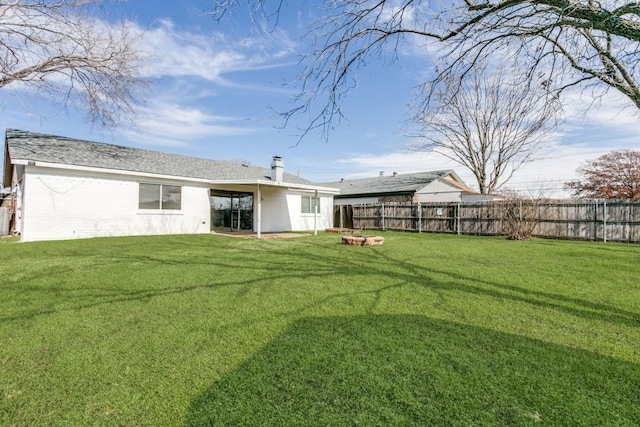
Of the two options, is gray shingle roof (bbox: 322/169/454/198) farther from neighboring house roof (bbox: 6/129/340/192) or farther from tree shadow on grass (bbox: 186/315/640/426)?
tree shadow on grass (bbox: 186/315/640/426)

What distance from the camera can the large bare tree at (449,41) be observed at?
3.69 metres

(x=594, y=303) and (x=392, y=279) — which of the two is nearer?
(x=594, y=303)

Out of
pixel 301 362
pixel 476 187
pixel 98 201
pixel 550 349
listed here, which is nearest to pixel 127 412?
pixel 301 362

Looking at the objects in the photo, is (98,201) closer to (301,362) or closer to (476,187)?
(301,362)

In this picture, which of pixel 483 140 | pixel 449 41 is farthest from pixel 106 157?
pixel 483 140

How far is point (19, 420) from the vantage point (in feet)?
6.09

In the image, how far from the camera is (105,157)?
41.8ft

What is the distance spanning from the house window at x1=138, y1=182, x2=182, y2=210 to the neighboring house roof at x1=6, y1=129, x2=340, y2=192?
2.08 ft

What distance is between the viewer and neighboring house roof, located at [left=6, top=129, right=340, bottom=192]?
10.9 m

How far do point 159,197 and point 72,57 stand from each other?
5.78 m

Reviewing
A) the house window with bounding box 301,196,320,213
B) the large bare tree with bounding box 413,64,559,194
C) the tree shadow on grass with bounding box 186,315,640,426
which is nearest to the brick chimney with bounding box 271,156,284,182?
the house window with bounding box 301,196,320,213

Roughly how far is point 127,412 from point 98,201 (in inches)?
474

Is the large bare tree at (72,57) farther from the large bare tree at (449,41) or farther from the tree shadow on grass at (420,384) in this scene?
the tree shadow on grass at (420,384)

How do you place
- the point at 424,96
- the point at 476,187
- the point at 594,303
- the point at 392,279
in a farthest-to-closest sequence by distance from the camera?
the point at 476,187, the point at 392,279, the point at 424,96, the point at 594,303
